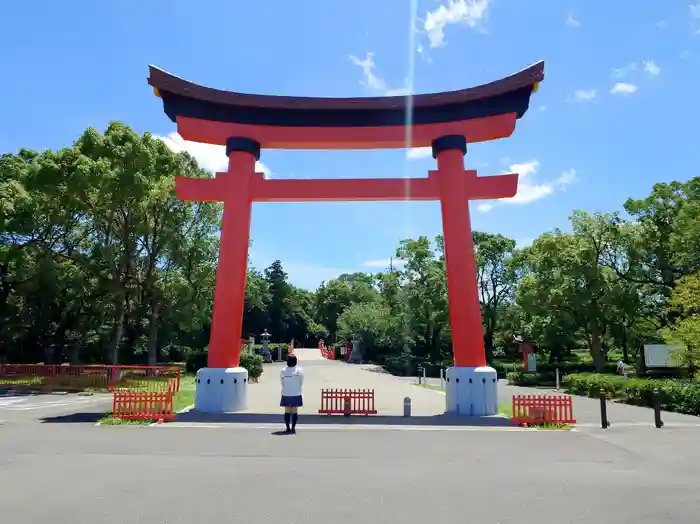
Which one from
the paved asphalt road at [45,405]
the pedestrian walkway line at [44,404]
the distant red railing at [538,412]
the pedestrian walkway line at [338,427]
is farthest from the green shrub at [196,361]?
the distant red railing at [538,412]

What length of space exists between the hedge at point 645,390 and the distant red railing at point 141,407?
47.6 feet

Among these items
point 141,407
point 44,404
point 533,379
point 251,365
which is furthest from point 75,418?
point 533,379

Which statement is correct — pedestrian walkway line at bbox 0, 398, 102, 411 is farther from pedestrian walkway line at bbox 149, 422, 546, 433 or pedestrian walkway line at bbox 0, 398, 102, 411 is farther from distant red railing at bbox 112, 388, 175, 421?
pedestrian walkway line at bbox 149, 422, 546, 433

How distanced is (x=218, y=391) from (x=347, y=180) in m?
6.58

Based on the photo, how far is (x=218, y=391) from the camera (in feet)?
42.5

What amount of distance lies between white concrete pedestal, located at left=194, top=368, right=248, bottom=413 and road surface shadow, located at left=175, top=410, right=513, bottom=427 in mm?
252

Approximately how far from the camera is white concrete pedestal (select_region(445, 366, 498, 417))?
12695 mm

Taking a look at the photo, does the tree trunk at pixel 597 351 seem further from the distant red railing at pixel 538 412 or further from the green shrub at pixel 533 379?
the distant red railing at pixel 538 412

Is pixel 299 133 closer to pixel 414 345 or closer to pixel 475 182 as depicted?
pixel 475 182

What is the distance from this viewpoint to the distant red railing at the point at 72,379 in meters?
20.9

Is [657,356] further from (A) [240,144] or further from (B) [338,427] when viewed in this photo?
(A) [240,144]

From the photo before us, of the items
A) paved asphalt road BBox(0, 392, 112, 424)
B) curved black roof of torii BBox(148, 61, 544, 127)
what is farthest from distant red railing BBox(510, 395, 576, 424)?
paved asphalt road BBox(0, 392, 112, 424)

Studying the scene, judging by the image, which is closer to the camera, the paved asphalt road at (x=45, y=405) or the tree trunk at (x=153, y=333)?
the paved asphalt road at (x=45, y=405)

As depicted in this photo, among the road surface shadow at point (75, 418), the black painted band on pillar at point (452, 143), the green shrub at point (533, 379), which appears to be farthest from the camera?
the green shrub at point (533, 379)
